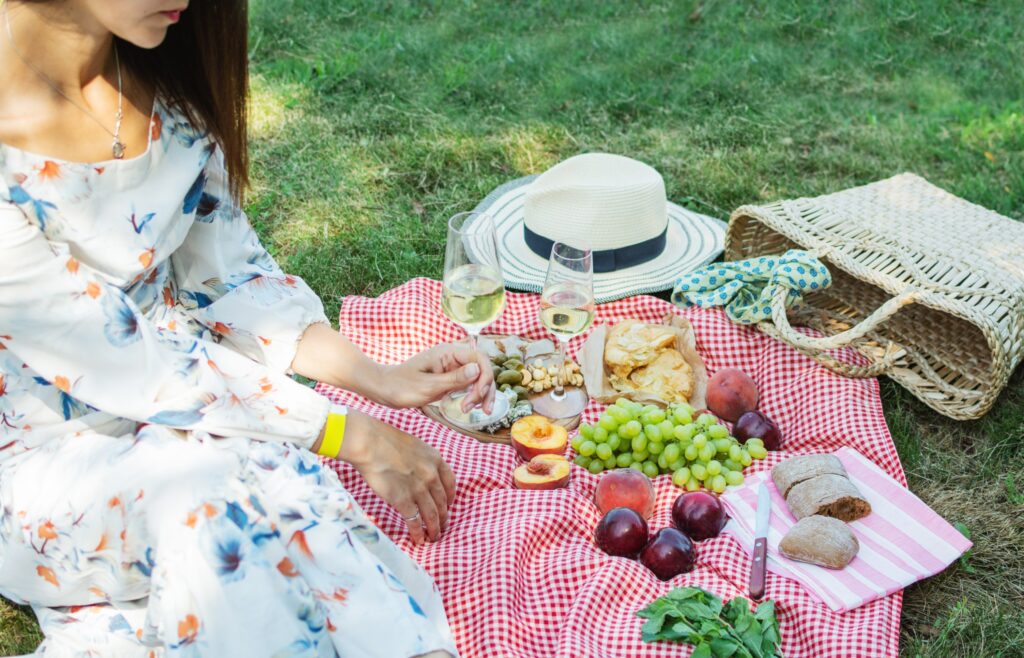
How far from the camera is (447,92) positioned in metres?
5.59

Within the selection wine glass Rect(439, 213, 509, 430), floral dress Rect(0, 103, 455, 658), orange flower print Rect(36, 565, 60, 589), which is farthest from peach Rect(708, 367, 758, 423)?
orange flower print Rect(36, 565, 60, 589)

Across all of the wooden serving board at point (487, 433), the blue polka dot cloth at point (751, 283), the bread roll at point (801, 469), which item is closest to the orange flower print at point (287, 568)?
the wooden serving board at point (487, 433)

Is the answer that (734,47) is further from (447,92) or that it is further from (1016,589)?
(1016,589)

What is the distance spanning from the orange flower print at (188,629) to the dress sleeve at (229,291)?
847 millimetres

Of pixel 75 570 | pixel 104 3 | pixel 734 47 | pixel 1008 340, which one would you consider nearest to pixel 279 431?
pixel 75 570

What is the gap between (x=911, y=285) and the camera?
3.29 m

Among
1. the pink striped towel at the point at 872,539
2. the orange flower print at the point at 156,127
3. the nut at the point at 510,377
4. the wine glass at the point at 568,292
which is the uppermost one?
the orange flower print at the point at 156,127

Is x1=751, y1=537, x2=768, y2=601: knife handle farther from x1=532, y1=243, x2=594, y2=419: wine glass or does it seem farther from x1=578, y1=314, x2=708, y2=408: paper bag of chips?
x1=532, y1=243, x2=594, y2=419: wine glass

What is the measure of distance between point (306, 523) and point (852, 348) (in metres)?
2.17

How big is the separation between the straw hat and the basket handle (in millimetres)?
551

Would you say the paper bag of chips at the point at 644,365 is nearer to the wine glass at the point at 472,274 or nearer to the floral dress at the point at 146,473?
the wine glass at the point at 472,274

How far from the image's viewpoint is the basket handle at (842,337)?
10.2 feet

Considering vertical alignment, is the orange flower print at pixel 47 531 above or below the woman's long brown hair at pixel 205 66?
below

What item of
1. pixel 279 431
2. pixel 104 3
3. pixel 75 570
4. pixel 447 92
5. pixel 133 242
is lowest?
pixel 447 92
